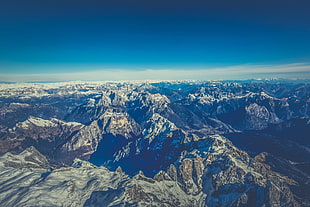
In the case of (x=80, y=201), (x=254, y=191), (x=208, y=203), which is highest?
(x=80, y=201)

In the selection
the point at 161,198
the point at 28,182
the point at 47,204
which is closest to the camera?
the point at 47,204

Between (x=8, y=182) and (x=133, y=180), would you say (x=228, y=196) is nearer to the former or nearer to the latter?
(x=133, y=180)

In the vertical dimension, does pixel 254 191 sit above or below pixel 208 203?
above

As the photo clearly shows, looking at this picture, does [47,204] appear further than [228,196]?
No

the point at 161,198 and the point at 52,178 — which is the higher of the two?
the point at 52,178

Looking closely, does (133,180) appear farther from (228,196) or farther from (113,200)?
(228,196)

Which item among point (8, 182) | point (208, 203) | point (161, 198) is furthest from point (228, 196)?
point (8, 182)

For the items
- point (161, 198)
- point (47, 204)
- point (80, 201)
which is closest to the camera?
A: point (47, 204)

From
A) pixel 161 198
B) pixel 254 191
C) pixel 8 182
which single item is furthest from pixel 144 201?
pixel 8 182

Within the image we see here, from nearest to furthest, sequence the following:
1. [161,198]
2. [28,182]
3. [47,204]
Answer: [47,204] < [161,198] < [28,182]
